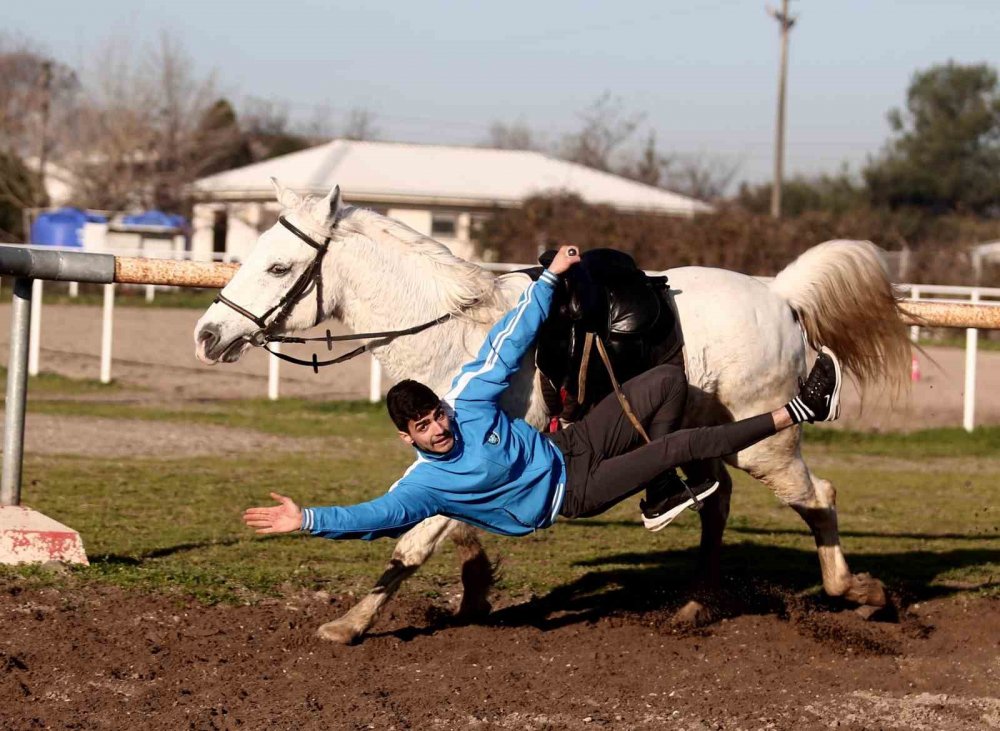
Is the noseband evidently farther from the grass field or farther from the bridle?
the grass field

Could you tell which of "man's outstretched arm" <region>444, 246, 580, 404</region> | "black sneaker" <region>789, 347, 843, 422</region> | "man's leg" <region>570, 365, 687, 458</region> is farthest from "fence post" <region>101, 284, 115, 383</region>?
"black sneaker" <region>789, 347, 843, 422</region>

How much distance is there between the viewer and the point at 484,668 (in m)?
5.16

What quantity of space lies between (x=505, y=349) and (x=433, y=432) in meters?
0.58

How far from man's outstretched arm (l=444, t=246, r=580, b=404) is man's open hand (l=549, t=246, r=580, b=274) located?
45 mm

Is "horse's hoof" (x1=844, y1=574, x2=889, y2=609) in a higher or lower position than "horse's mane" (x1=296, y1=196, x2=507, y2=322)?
lower

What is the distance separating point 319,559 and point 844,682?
3.28m

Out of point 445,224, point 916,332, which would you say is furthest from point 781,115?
point 916,332

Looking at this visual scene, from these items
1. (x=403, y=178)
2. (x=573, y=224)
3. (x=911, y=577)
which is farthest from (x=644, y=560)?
(x=403, y=178)

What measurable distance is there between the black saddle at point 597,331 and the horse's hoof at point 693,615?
3.89ft

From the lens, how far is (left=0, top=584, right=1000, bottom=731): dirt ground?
4488 millimetres

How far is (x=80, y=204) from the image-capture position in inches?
1694

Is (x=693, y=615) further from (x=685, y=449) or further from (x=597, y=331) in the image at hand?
(x=597, y=331)

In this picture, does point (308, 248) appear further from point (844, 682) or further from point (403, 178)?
point (403, 178)

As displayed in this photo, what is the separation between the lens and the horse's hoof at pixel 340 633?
5406 mm
